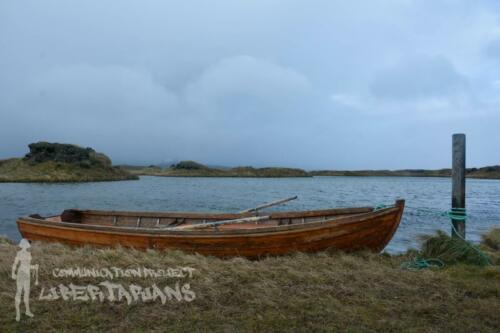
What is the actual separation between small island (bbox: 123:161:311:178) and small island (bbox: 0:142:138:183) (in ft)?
125

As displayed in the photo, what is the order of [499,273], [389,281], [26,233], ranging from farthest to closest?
[26,233] < [499,273] < [389,281]

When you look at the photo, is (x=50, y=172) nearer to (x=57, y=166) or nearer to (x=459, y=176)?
(x=57, y=166)

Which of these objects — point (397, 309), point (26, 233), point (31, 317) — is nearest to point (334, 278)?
point (397, 309)

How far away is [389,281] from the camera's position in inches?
250

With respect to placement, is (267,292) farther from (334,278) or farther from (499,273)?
(499,273)

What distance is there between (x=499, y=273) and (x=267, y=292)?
490 centimetres

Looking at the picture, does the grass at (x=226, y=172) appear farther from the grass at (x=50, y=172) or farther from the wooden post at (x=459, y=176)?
the wooden post at (x=459, y=176)

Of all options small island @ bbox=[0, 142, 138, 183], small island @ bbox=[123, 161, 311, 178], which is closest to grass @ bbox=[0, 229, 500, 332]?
small island @ bbox=[0, 142, 138, 183]

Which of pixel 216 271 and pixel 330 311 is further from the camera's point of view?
pixel 216 271

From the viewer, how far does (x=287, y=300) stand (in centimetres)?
554

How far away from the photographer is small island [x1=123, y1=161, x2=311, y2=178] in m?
125

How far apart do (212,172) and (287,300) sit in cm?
12192

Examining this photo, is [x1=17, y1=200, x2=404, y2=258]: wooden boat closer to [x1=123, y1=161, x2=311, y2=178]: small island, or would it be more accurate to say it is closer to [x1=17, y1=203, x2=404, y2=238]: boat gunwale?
[x1=17, y1=203, x2=404, y2=238]: boat gunwale

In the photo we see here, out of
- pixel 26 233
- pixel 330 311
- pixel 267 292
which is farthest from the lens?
pixel 26 233
